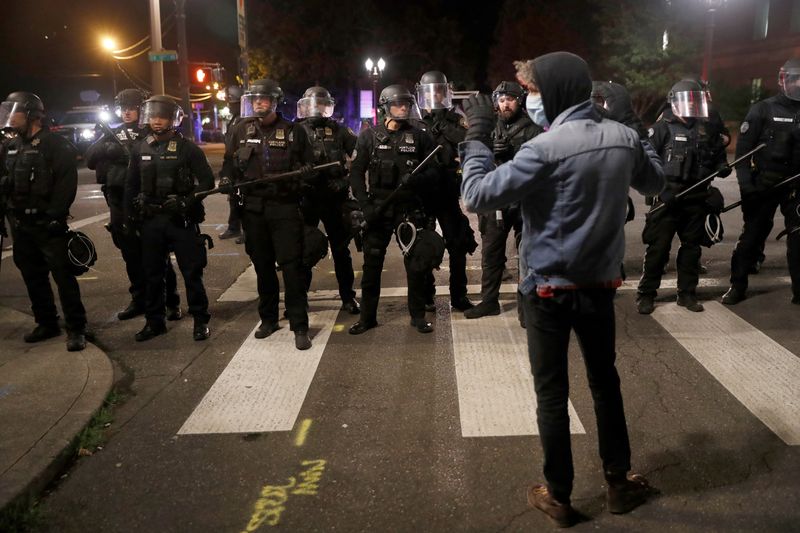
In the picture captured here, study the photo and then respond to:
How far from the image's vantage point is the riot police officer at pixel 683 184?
21.8 ft

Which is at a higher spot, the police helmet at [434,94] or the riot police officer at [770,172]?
the police helmet at [434,94]

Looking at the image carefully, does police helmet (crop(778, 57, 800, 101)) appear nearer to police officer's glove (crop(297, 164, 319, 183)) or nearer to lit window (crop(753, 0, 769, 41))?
police officer's glove (crop(297, 164, 319, 183))

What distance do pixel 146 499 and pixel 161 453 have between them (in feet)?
1.70

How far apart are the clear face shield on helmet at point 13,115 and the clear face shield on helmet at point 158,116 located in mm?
912

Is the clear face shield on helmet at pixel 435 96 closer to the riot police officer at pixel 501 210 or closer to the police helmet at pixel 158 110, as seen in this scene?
the riot police officer at pixel 501 210

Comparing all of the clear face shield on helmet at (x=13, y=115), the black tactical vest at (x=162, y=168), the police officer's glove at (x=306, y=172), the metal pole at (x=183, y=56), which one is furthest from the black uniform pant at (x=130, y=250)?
the metal pole at (x=183, y=56)

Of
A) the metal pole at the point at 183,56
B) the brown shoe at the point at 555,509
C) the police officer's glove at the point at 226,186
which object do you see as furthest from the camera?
the metal pole at the point at 183,56

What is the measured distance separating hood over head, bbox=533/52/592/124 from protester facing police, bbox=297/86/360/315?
12.4ft

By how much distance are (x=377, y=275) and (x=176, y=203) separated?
1.77m

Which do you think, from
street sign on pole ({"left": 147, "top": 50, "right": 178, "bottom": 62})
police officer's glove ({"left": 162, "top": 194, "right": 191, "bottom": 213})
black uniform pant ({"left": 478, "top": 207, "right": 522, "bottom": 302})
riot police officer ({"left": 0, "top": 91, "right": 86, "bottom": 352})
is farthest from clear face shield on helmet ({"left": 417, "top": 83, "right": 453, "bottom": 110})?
street sign on pole ({"left": 147, "top": 50, "right": 178, "bottom": 62})

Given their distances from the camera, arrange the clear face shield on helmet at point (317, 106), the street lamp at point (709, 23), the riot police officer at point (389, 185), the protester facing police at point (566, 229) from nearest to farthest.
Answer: the protester facing police at point (566, 229)
the riot police officer at point (389, 185)
the clear face shield on helmet at point (317, 106)
the street lamp at point (709, 23)

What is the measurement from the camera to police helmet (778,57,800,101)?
6.54 metres

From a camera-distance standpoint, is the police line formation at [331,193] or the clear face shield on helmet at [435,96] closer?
the police line formation at [331,193]

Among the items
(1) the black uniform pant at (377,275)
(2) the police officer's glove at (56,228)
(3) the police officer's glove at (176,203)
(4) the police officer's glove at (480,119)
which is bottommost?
(1) the black uniform pant at (377,275)
